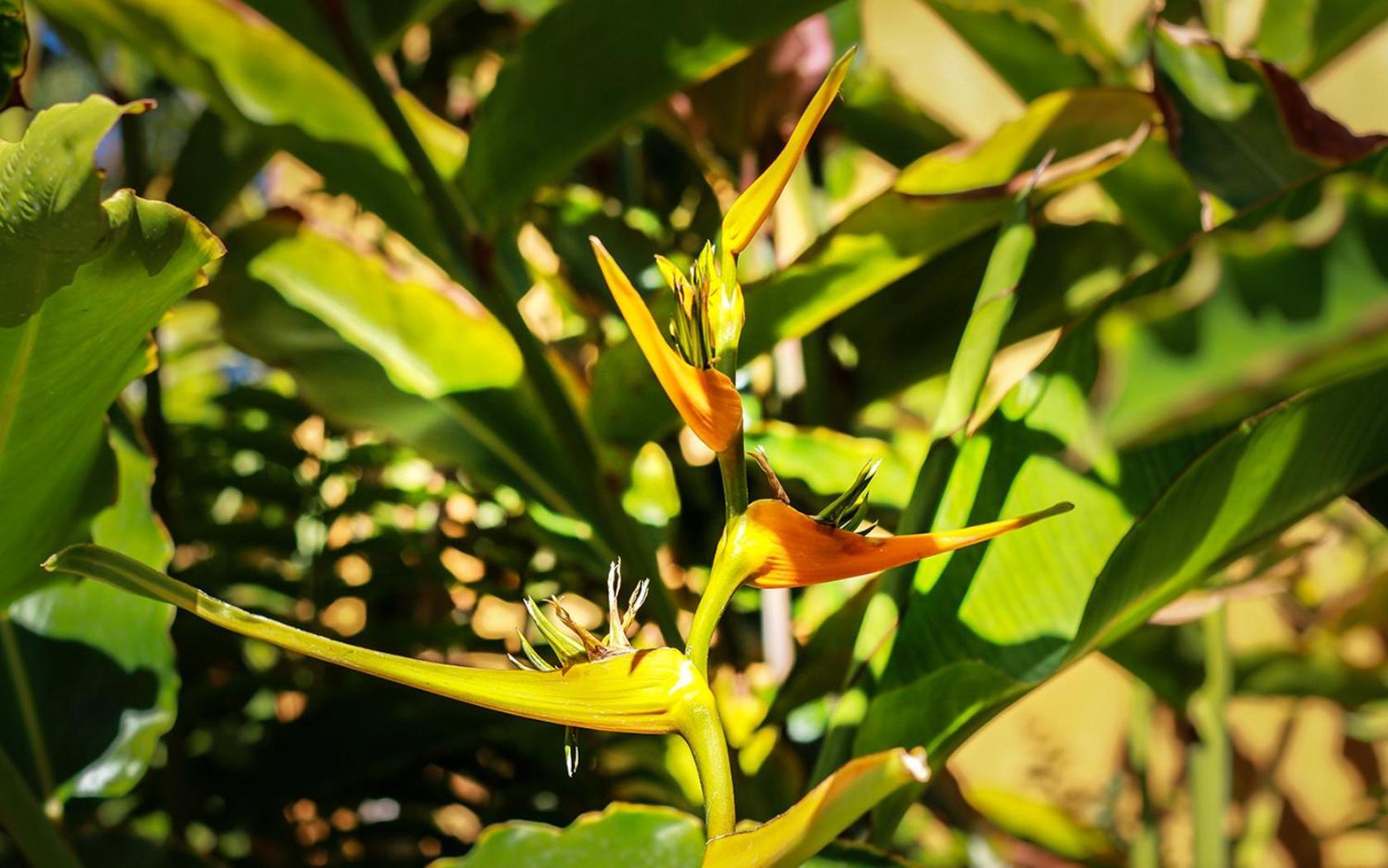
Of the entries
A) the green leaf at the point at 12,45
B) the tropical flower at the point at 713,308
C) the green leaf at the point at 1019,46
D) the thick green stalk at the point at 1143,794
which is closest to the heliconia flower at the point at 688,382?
the tropical flower at the point at 713,308

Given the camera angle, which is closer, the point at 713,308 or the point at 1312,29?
the point at 713,308

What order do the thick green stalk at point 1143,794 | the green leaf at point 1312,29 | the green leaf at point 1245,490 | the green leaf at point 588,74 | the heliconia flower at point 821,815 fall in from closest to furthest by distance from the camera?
the heliconia flower at point 821,815 → the green leaf at point 1245,490 → the green leaf at point 588,74 → the green leaf at point 1312,29 → the thick green stalk at point 1143,794

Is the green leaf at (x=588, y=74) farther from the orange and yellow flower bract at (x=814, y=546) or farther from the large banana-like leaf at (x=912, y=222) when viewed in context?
the orange and yellow flower bract at (x=814, y=546)

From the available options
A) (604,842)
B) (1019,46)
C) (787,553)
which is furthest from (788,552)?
(1019,46)

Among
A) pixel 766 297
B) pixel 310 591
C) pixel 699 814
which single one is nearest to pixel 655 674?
pixel 766 297

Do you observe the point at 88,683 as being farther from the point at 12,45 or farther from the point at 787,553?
the point at 787,553
